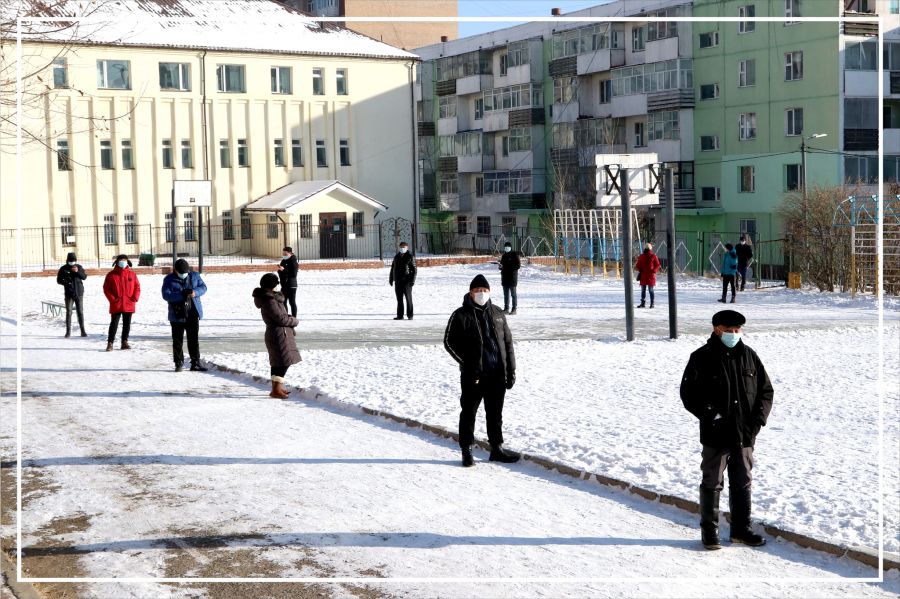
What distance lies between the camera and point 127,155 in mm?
49656

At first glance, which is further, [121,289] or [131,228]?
[131,228]

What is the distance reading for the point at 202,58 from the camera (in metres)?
50.5

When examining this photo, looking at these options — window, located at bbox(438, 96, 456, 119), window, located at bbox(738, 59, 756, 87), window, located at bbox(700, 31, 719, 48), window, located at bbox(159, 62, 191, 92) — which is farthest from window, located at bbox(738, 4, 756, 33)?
window, located at bbox(159, 62, 191, 92)

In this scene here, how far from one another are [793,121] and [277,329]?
131 feet

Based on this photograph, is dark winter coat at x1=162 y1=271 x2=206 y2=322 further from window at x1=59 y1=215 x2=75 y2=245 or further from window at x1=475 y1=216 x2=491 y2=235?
window at x1=475 y1=216 x2=491 y2=235

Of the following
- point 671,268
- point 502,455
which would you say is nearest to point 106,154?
point 671,268

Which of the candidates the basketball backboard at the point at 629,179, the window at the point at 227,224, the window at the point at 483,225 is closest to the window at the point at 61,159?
the window at the point at 227,224

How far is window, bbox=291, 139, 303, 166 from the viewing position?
53.7 metres

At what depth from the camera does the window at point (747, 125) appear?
171 ft

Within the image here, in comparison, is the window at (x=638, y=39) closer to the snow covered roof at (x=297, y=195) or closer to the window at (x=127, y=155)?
the snow covered roof at (x=297, y=195)

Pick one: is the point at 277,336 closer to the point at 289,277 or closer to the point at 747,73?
the point at 289,277

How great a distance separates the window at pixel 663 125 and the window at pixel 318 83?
52.7 feet

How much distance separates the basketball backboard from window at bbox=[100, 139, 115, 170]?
33476 mm

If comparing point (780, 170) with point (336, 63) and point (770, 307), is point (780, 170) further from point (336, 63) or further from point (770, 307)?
point (770, 307)
